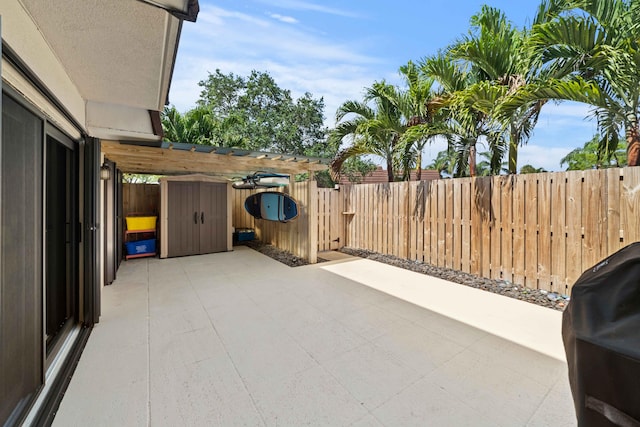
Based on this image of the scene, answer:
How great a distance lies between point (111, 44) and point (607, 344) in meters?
3.16

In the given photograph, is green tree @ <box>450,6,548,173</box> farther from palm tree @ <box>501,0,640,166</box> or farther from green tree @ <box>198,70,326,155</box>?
green tree @ <box>198,70,326,155</box>

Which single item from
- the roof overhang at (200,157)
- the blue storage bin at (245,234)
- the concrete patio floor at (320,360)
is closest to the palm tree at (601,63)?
the concrete patio floor at (320,360)

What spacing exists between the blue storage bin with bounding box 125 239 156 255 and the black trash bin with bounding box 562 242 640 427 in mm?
7764

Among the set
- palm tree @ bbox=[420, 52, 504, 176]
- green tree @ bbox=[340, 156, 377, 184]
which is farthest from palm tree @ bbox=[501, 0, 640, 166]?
green tree @ bbox=[340, 156, 377, 184]

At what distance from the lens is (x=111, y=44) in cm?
198

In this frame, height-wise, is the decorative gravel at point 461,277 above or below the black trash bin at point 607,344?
below

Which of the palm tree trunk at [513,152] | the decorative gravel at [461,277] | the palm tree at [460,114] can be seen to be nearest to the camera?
the decorative gravel at [461,277]

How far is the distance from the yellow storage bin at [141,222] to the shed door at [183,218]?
51 cm

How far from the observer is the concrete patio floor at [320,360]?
1826mm

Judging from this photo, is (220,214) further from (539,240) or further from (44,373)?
(539,240)

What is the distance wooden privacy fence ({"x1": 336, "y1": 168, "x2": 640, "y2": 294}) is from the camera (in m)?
3.35

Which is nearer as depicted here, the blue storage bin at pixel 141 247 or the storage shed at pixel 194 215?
the blue storage bin at pixel 141 247

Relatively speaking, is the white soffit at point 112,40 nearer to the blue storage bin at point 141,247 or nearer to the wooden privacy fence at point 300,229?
the wooden privacy fence at point 300,229

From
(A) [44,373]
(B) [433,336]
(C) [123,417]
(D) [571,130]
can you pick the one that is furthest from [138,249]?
(D) [571,130]
